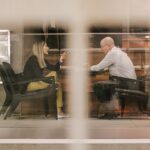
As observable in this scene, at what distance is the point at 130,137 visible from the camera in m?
1.94

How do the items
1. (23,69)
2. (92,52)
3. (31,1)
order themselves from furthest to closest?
(23,69) → (92,52) → (31,1)

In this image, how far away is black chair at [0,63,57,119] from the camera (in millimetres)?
2045

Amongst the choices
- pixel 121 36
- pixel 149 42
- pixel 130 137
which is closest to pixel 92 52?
pixel 121 36

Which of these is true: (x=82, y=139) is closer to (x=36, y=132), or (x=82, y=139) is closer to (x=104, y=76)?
(x=36, y=132)

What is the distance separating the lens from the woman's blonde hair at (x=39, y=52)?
6.39ft

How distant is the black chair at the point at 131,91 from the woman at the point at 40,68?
0.30 metres

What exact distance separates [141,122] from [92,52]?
44 cm

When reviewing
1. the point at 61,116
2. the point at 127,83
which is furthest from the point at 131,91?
the point at 61,116

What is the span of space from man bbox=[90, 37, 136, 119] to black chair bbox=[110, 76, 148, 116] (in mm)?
26

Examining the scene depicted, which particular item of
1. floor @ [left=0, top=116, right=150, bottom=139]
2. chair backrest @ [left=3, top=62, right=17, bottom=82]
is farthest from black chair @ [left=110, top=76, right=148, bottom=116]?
chair backrest @ [left=3, top=62, right=17, bottom=82]

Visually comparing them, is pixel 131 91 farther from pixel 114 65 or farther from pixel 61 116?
pixel 61 116

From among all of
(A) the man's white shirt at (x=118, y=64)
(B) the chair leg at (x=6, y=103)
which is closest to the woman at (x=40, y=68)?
(B) the chair leg at (x=6, y=103)

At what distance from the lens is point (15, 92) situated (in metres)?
2.07

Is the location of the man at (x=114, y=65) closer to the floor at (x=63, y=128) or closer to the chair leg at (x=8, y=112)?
the floor at (x=63, y=128)
